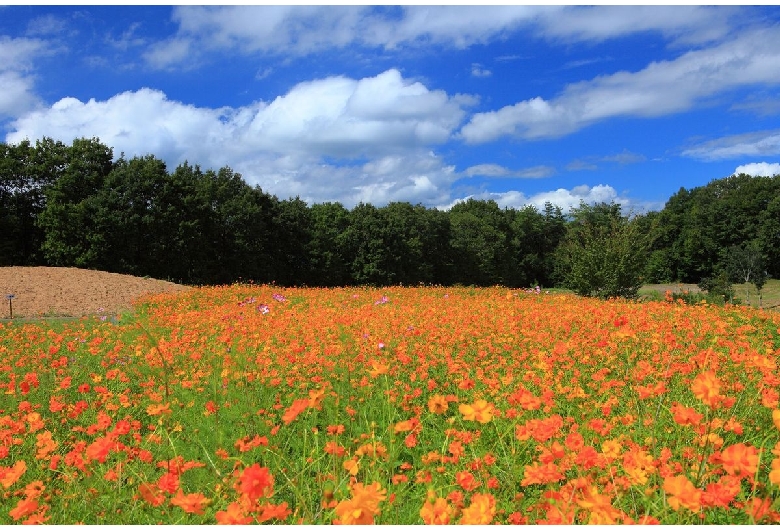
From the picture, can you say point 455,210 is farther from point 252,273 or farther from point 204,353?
point 204,353

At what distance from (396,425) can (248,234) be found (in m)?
29.4

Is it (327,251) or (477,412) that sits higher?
(327,251)

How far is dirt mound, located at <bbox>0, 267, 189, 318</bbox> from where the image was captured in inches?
566

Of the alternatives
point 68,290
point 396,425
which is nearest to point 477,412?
point 396,425

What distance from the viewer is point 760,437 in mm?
3387

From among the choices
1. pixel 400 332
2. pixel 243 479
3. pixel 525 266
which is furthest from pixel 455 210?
pixel 243 479

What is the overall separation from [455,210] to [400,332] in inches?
2232

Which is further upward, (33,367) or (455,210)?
(455,210)

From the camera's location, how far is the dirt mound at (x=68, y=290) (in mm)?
14383

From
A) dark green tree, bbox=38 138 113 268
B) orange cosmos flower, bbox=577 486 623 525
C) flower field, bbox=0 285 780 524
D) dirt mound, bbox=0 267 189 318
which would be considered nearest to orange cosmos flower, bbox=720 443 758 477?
flower field, bbox=0 285 780 524

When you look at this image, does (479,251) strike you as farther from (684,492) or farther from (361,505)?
(361,505)

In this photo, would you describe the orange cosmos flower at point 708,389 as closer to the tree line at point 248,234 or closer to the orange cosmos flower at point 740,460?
the orange cosmos flower at point 740,460

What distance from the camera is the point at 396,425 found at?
247cm

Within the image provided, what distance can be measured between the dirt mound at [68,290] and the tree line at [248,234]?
21.9 feet
